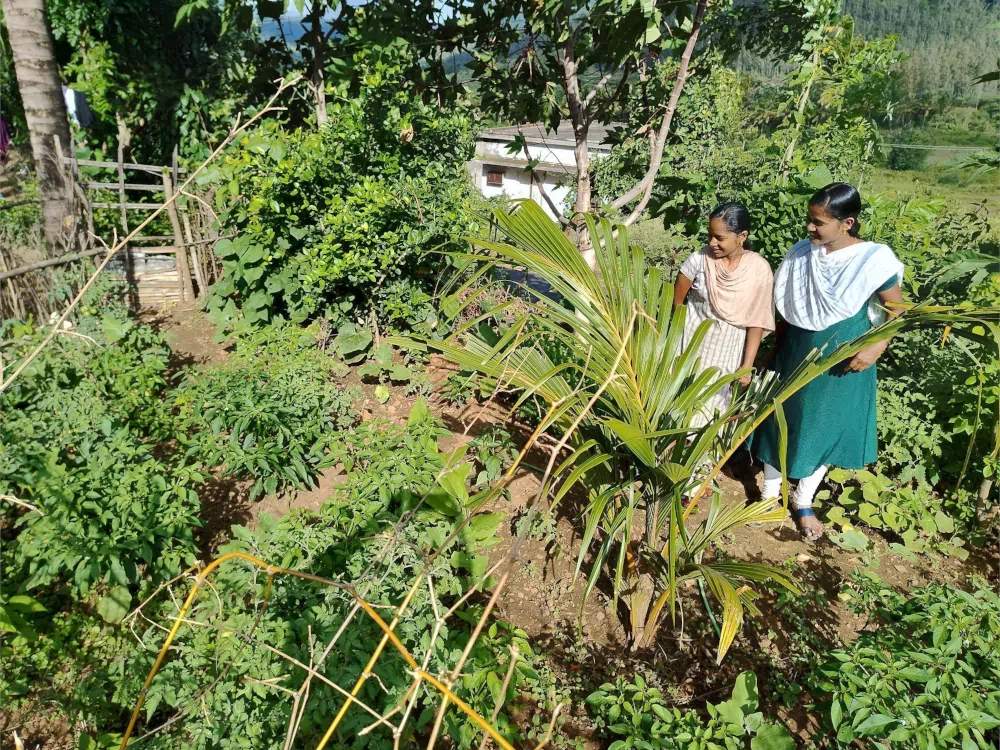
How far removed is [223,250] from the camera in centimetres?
467

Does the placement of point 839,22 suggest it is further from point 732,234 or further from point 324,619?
point 324,619

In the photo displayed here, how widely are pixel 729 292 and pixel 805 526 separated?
4.21ft

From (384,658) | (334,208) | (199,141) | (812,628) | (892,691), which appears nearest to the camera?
(892,691)

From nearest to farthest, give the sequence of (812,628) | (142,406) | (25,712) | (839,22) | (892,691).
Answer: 1. (892,691)
2. (25,712)
3. (812,628)
4. (142,406)
5. (839,22)

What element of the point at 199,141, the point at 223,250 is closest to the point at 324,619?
the point at 223,250

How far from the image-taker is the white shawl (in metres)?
2.53

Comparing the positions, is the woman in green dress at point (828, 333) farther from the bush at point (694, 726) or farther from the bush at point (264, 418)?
the bush at point (264, 418)

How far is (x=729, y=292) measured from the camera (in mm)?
2807

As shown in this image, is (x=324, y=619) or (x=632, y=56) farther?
(x=632, y=56)

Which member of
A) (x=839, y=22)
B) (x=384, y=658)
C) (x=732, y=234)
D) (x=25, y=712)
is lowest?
(x=25, y=712)

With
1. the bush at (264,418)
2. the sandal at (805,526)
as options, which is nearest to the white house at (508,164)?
the bush at (264,418)

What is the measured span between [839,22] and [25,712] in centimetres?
679

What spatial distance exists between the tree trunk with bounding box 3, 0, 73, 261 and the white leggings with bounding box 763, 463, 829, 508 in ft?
19.5

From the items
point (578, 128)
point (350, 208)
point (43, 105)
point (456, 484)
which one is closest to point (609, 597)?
point (456, 484)
